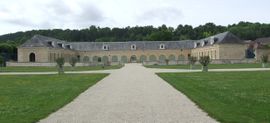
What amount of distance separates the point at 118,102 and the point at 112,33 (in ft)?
289

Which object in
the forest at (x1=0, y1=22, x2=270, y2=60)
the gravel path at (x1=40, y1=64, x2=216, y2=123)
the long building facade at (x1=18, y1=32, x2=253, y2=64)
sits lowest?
the gravel path at (x1=40, y1=64, x2=216, y2=123)

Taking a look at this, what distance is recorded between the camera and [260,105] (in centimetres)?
751

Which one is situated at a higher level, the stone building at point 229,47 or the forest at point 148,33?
the forest at point 148,33

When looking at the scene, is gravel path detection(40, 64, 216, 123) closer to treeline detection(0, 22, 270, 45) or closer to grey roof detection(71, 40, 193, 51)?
grey roof detection(71, 40, 193, 51)

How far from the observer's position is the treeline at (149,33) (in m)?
81.8

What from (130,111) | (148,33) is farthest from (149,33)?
(130,111)

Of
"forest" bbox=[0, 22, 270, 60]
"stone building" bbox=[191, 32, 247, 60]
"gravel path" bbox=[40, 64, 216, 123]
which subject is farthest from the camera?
"forest" bbox=[0, 22, 270, 60]

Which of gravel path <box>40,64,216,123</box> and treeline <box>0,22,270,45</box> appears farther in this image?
treeline <box>0,22,270,45</box>

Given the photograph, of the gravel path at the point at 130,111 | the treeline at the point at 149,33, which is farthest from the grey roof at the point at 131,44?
the gravel path at the point at 130,111

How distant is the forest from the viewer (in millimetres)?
81625

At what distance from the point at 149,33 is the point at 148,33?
440 mm

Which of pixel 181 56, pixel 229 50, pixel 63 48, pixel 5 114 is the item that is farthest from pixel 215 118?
pixel 181 56

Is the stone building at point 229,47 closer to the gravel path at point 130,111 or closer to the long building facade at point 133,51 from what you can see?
the long building facade at point 133,51

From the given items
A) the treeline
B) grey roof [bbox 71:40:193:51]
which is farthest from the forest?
grey roof [bbox 71:40:193:51]
